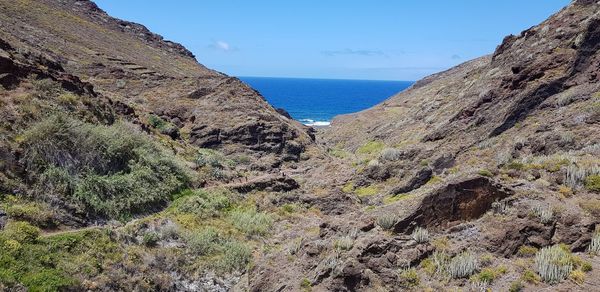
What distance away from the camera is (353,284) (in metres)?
11.6

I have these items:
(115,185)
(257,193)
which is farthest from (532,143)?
(115,185)

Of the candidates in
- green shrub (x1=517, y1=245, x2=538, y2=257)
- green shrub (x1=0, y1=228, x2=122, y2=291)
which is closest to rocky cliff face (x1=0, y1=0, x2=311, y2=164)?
green shrub (x1=0, y1=228, x2=122, y2=291)

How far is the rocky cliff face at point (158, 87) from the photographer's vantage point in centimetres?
3541

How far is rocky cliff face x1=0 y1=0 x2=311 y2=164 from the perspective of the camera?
35.4 metres

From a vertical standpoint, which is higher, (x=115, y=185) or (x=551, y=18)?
(x=551, y=18)

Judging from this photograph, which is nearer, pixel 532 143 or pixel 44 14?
pixel 532 143

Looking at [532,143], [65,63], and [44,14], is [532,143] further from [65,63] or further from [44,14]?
[44,14]

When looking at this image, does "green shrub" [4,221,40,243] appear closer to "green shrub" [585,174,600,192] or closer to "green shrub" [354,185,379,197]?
"green shrub" [585,174,600,192]

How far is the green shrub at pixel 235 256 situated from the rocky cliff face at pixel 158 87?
15876 mm

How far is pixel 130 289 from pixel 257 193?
1091 cm

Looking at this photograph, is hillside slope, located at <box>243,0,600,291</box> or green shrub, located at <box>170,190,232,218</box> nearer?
hillside slope, located at <box>243,0,600,291</box>

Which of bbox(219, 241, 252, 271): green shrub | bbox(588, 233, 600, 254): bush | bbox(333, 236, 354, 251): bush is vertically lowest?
bbox(219, 241, 252, 271): green shrub

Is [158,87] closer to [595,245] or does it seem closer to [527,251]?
[527,251]

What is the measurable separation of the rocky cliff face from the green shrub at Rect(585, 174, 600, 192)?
23.5 m
